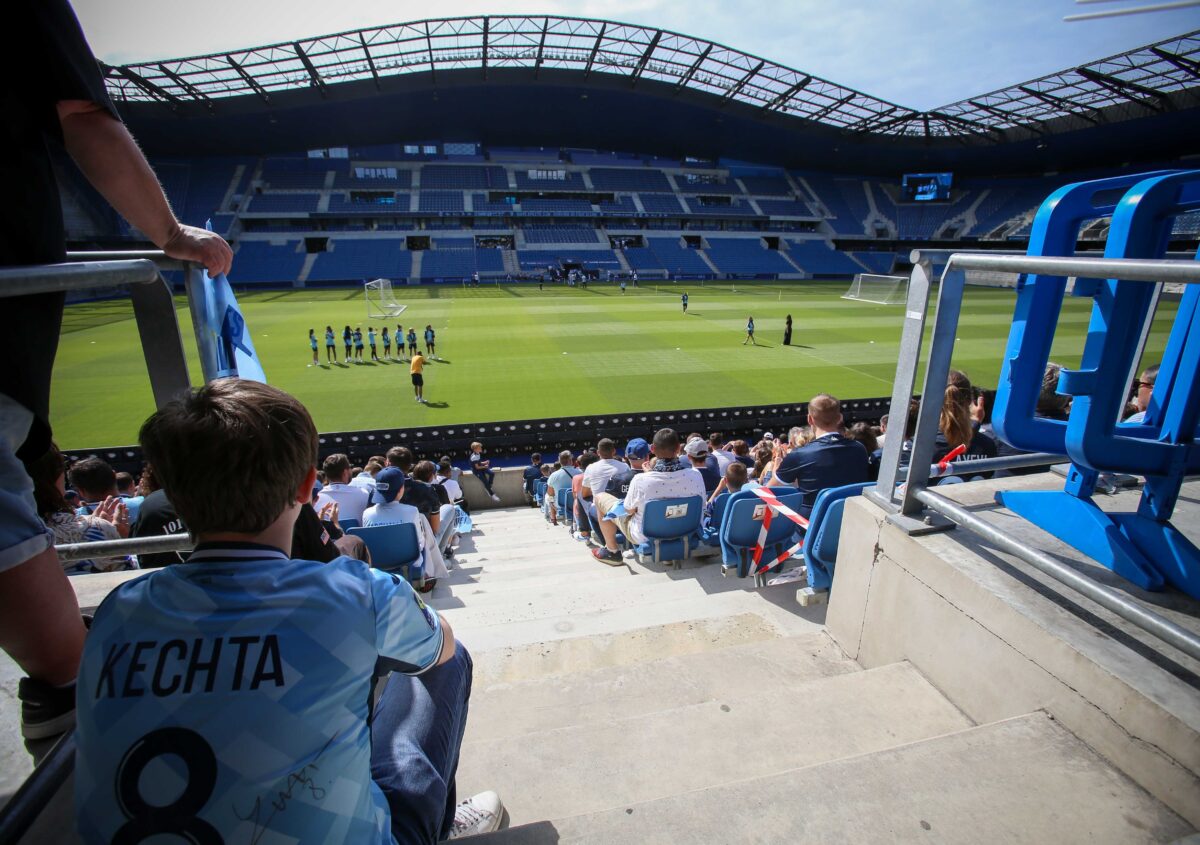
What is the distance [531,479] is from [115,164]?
10513 mm

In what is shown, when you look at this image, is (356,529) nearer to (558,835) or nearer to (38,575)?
(38,575)

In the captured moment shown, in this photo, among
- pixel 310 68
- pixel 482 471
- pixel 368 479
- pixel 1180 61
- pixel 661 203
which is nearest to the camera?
pixel 368 479

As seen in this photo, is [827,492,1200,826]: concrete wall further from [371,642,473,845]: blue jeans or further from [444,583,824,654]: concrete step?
[371,642,473,845]: blue jeans

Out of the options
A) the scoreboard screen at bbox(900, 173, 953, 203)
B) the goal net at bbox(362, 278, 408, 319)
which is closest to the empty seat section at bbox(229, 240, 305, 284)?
the goal net at bbox(362, 278, 408, 319)

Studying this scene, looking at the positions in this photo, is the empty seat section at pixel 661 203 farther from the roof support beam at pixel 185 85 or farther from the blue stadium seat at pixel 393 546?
the blue stadium seat at pixel 393 546

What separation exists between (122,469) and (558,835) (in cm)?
1402

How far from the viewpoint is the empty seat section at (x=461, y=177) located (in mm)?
59312

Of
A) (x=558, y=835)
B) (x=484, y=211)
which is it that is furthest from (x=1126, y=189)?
(x=484, y=211)

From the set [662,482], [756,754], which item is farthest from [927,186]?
[756,754]

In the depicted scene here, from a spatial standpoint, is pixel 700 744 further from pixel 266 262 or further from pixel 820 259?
pixel 820 259

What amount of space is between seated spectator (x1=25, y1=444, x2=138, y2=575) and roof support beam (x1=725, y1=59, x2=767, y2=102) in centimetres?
4856

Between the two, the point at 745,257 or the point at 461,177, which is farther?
Result: the point at 461,177

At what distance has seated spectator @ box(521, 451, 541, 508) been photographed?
38.5 feet

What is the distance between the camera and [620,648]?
3314 mm
